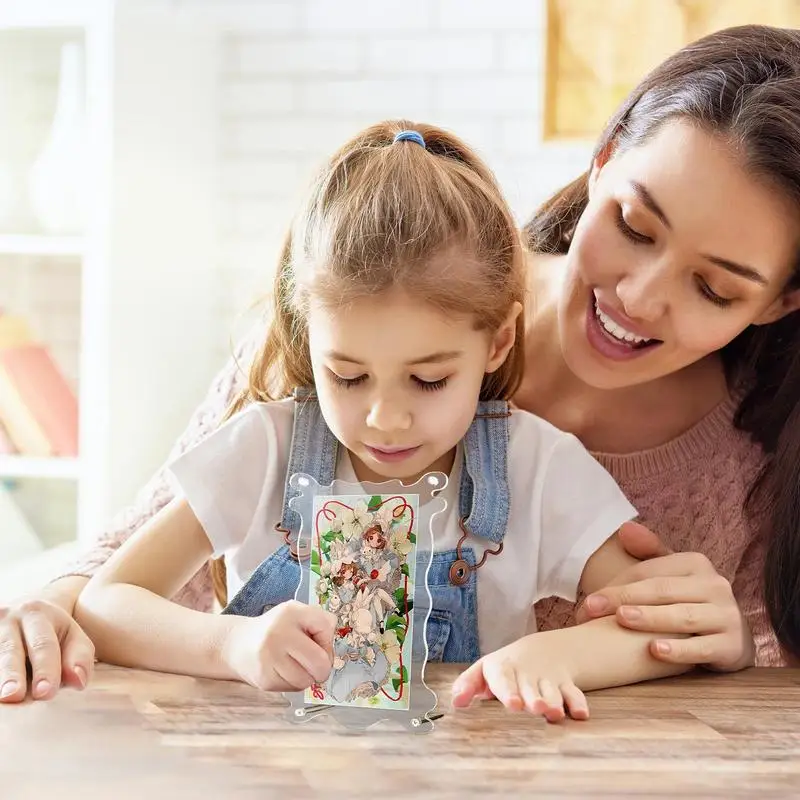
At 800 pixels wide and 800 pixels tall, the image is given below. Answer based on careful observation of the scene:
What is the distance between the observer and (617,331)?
1.37 m

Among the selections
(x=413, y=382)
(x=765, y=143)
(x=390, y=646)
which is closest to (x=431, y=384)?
(x=413, y=382)

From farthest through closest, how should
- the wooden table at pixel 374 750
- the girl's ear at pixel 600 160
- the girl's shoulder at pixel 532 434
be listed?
1. the girl's ear at pixel 600 160
2. the girl's shoulder at pixel 532 434
3. the wooden table at pixel 374 750

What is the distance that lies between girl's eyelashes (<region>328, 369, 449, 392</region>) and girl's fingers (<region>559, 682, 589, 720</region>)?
310mm

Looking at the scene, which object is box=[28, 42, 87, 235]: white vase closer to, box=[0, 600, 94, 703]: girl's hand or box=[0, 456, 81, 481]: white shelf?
box=[0, 456, 81, 481]: white shelf

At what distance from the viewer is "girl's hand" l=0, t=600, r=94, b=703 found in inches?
40.2

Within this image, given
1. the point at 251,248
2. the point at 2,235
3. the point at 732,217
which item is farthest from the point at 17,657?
the point at 251,248

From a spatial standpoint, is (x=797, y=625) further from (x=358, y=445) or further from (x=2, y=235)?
(x=2, y=235)

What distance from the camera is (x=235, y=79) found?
3.50 meters

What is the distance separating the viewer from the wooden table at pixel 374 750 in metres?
0.83

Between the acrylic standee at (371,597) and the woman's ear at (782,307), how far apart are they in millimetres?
607

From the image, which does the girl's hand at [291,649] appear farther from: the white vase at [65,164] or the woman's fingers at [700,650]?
the white vase at [65,164]

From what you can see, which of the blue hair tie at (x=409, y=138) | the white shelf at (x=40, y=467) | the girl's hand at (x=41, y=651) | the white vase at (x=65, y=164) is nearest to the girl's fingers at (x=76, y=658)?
the girl's hand at (x=41, y=651)

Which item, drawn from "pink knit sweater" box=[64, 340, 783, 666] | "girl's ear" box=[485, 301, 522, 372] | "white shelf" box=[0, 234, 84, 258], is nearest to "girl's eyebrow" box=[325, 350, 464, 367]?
"girl's ear" box=[485, 301, 522, 372]

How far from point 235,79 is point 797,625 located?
271 cm
